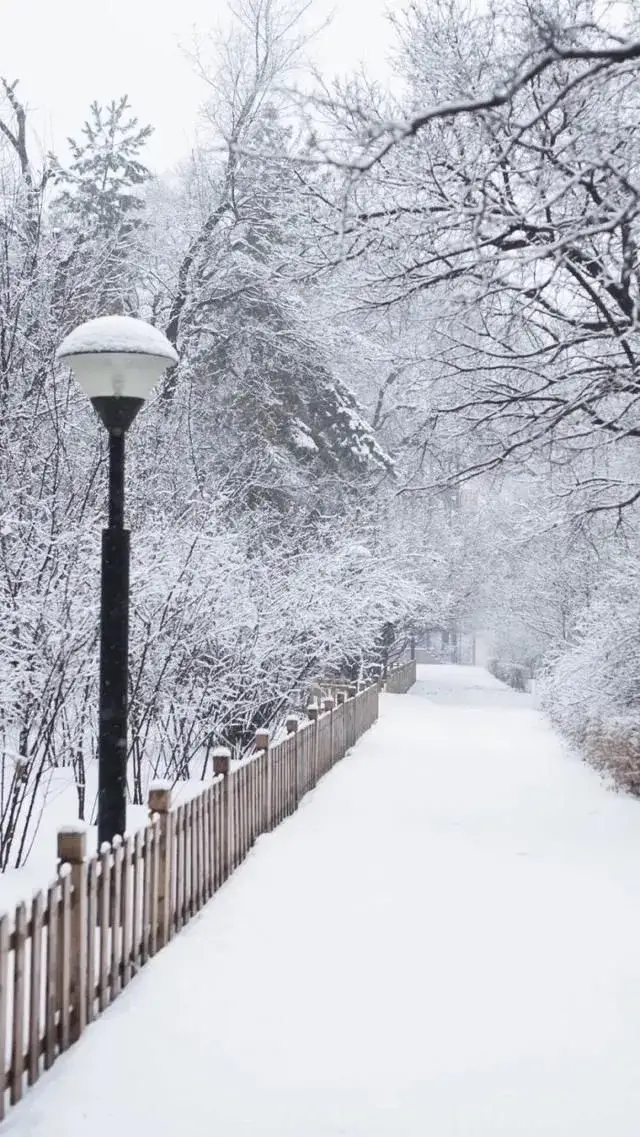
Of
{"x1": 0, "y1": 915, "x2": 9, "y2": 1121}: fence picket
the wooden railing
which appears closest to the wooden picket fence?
{"x1": 0, "y1": 915, "x2": 9, "y2": 1121}: fence picket

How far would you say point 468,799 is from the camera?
11930 millimetres

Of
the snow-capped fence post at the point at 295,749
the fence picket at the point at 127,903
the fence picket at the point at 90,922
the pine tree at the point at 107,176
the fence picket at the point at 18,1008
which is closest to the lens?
the fence picket at the point at 18,1008

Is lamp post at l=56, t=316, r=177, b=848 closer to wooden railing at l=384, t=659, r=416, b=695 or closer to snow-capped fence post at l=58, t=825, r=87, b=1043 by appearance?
snow-capped fence post at l=58, t=825, r=87, b=1043

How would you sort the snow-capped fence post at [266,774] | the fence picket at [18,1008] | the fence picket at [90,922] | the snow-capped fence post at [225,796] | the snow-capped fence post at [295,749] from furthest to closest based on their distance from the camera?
the snow-capped fence post at [295,749]
the snow-capped fence post at [266,774]
the snow-capped fence post at [225,796]
the fence picket at [90,922]
the fence picket at [18,1008]

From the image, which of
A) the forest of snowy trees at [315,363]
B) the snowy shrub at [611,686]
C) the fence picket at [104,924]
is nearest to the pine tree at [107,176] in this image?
the forest of snowy trees at [315,363]

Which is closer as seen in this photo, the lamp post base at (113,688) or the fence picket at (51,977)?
the fence picket at (51,977)

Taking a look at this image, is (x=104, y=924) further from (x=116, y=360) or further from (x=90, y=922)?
(x=116, y=360)

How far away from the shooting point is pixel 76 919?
4305mm

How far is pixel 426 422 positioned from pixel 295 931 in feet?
20.0

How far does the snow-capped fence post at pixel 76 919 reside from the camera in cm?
422

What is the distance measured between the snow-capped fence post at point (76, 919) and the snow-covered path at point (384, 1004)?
15 cm

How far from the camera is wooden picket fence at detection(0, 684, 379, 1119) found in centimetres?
381

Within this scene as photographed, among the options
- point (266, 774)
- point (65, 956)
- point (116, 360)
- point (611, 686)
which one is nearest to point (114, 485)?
point (116, 360)

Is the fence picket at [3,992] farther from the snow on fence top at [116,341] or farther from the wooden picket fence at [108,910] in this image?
the snow on fence top at [116,341]
